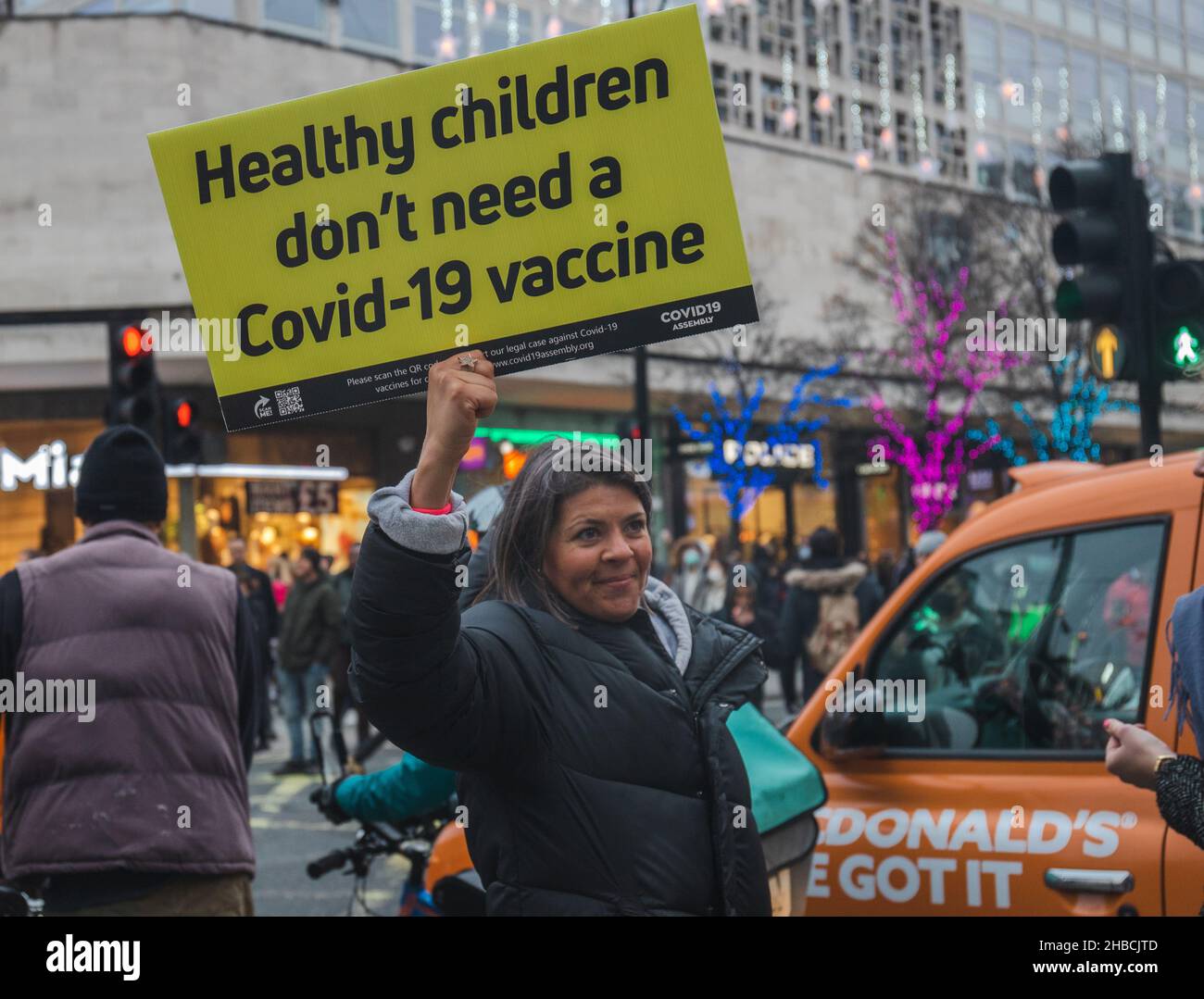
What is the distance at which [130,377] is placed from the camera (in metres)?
10.8

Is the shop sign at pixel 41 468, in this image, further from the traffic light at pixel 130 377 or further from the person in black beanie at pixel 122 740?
the person in black beanie at pixel 122 740

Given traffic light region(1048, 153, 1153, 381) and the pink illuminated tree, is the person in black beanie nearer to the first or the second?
traffic light region(1048, 153, 1153, 381)

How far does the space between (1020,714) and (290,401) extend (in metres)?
2.29

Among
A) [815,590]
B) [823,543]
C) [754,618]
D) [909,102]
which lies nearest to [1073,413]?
[909,102]

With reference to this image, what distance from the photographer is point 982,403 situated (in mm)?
31391

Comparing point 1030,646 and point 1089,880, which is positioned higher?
point 1030,646

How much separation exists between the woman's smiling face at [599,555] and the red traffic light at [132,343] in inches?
344

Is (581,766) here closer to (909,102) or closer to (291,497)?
(291,497)

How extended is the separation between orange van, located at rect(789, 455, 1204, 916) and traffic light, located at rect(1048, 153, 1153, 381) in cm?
233

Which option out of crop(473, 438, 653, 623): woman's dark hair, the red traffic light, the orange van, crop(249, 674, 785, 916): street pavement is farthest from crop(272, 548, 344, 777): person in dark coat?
crop(473, 438, 653, 623): woman's dark hair

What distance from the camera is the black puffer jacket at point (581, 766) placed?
2.37m

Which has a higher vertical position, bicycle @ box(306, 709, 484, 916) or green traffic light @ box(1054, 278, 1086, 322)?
green traffic light @ box(1054, 278, 1086, 322)

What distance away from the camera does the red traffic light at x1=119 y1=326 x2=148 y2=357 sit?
35.2 ft

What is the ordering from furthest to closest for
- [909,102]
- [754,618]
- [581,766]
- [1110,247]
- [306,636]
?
[909,102] → [306,636] → [754,618] → [1110,247] → [581,766]
